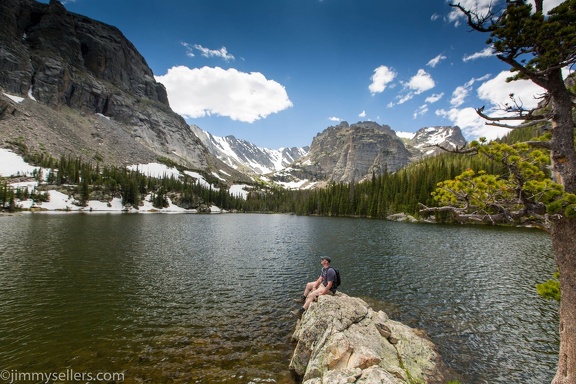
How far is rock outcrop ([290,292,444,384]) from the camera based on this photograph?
9.62m

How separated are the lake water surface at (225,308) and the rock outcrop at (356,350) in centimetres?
145

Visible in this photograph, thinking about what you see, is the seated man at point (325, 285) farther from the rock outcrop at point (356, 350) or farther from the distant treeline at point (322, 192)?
the distant treeline at point (322, 192)

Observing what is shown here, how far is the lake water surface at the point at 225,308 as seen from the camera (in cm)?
1294

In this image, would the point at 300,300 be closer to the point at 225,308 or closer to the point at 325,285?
the point at 325,285

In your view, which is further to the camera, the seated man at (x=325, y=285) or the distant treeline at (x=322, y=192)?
the distant treeline at (x=322, y=192)

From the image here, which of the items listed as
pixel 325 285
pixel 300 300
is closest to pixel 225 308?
pixel 300 300

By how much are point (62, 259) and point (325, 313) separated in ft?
111

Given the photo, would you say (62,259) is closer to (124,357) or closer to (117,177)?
(124,357)

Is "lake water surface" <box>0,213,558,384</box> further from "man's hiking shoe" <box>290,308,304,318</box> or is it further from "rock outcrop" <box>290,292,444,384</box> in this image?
"rock outcrop" <box>290,292,444,384</box>

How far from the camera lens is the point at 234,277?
92.7 feet

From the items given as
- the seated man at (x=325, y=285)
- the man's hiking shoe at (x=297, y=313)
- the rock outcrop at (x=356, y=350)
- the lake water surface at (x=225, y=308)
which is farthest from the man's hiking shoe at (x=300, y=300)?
the rock outcrop at (x=356, y=350)

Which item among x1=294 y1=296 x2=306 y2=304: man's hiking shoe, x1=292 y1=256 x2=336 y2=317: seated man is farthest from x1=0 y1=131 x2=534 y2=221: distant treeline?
x1=292 y1=256 x2=336 y2=317: seated man

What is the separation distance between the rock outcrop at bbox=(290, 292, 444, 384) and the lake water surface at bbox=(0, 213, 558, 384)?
1.45 meters

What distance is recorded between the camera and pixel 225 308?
2003 cm
